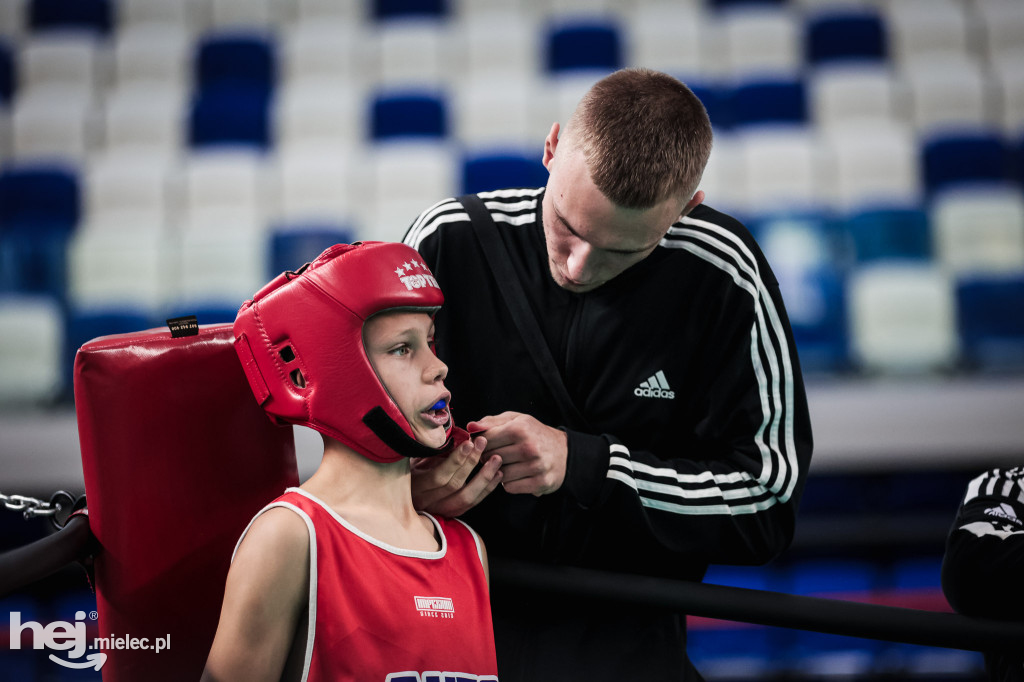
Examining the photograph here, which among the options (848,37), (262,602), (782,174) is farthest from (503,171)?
(262,602)

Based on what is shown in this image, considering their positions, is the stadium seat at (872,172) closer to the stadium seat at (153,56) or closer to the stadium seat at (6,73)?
the stadium seat at (153,56)

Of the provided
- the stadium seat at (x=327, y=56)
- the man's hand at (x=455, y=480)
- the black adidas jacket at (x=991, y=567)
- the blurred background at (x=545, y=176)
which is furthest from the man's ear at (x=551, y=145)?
the stadium seat at (x=327, y=56)

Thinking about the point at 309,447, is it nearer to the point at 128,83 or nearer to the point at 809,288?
the point at 809,288

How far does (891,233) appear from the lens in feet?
12.6

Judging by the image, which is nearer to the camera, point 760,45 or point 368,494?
point 368,494

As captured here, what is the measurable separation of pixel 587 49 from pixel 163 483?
3926 mm

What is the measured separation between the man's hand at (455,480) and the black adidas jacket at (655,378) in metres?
0.12

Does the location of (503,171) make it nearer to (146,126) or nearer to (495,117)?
(495,117)

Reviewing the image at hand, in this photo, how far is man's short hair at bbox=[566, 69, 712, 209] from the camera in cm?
118

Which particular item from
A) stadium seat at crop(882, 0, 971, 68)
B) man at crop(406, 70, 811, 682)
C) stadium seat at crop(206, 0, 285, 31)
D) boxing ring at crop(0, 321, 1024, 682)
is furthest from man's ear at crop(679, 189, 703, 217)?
stadium seat at crop(206, 0, 285, 31)

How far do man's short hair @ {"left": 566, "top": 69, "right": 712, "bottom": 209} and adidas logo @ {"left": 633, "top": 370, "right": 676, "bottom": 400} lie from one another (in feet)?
0.92

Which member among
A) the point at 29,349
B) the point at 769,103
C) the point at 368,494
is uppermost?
the point at 769,103

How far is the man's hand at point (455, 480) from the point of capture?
115 cm

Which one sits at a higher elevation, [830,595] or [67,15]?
[67,15]
